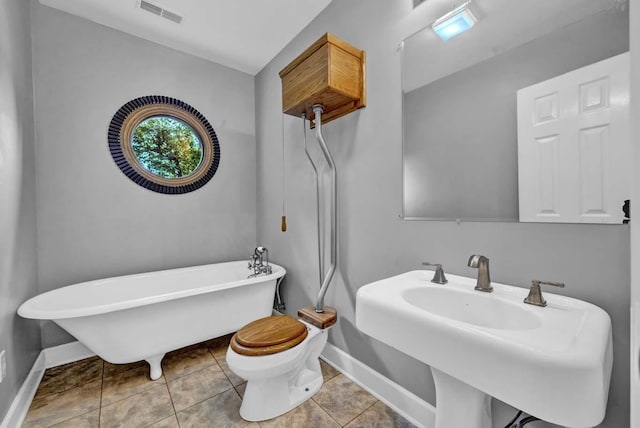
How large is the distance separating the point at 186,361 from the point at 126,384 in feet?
1.19

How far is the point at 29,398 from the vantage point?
1.61m

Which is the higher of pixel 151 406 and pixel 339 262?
pixel 339 262

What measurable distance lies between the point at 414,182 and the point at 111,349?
6.38 feet

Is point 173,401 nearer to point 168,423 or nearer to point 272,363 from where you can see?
point 168,423

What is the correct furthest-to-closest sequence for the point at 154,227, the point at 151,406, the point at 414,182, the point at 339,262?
the point at 154,227 < the point at 339,262 < the point at 151,406 < the point at 414,182

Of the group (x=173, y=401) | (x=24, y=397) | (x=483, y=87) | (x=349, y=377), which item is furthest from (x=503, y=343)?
(x=24, y=397)

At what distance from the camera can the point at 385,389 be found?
62.6 inches

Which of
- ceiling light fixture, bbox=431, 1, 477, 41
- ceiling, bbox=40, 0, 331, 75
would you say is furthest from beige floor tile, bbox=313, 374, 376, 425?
ceiling, bbox=40, 0, 331, 75

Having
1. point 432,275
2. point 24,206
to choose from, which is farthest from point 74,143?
point 432,275

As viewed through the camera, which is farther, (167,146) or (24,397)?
(167,146)

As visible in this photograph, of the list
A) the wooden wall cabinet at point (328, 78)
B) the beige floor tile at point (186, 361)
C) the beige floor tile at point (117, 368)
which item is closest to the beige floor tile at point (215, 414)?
the beige floor tile at point (186, 361)

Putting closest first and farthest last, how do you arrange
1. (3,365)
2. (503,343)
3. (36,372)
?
(503,343), (3,365), (36,372)

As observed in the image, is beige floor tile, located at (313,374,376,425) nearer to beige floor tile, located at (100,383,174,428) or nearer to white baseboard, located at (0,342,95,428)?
A: beige floor tile, located at (100,383,174,428)

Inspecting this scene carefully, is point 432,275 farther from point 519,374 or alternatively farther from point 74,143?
point 74,143
